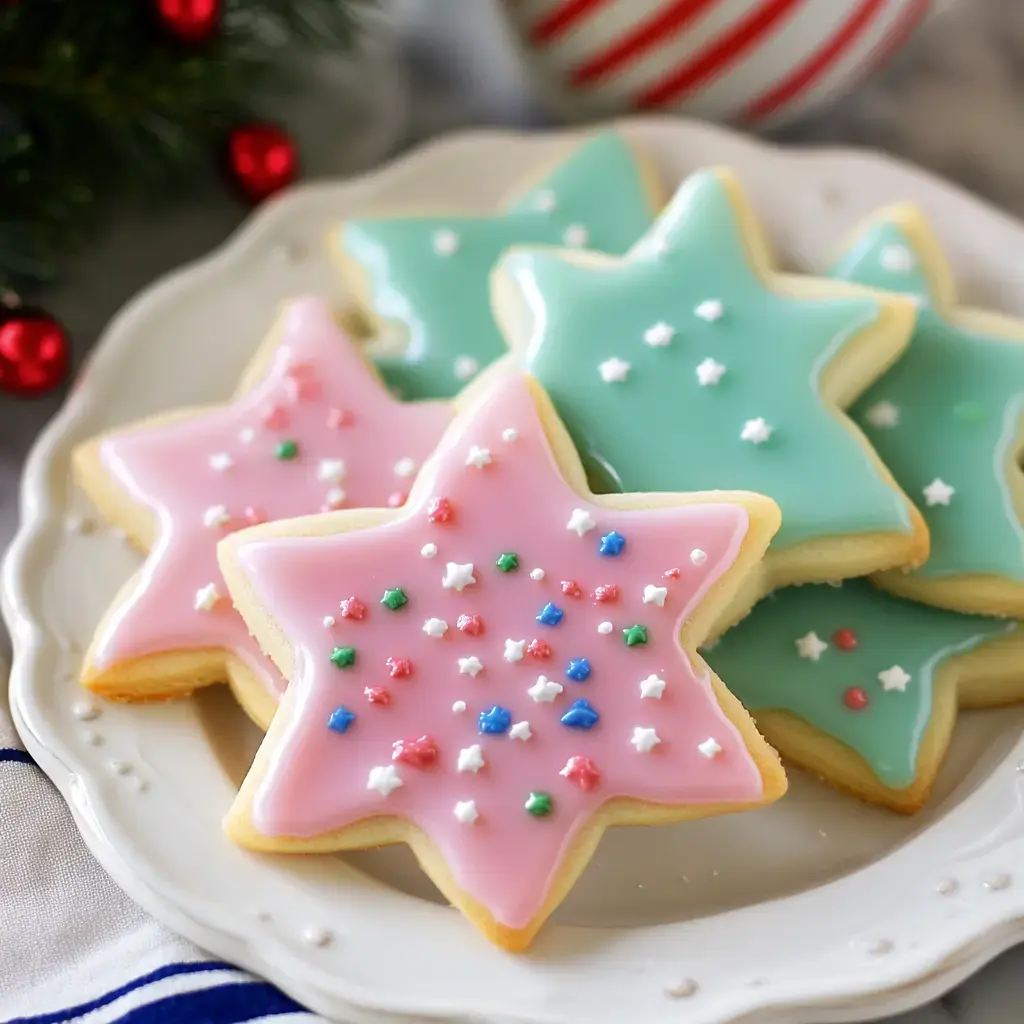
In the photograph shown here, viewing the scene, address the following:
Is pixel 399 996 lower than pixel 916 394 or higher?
lower

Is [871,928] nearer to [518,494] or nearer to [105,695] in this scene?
[518,494]

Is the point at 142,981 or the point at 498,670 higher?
the point at 498,670

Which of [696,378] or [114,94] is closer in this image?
[696,378]

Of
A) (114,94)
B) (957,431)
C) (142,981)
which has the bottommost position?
(142,981)

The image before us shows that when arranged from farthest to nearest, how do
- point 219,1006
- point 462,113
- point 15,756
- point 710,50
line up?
1. point 462,113
2. point 710,50
3. point 15,756
4. point 219,1006

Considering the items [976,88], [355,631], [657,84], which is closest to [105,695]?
[355,631]

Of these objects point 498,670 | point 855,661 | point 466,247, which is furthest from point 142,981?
point 466,247

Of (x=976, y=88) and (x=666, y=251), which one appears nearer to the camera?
(x=666, y=251)

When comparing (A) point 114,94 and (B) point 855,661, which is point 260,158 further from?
(B) point 855,661
